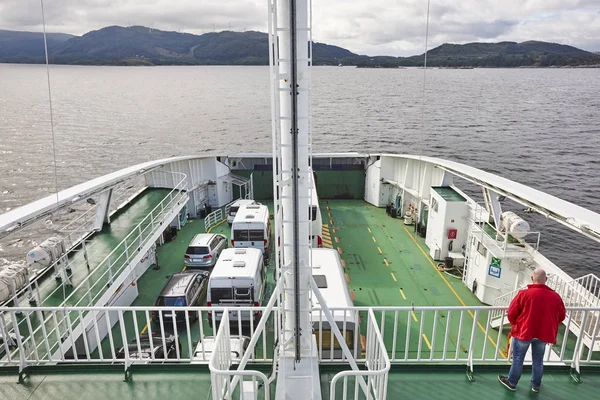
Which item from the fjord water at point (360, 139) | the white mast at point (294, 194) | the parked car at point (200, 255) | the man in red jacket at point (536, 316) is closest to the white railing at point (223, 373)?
the white mast at point (294, 194)

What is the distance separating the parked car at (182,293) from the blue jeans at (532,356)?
8.13 metres

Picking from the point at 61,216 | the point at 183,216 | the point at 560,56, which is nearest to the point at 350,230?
the point at 183,216

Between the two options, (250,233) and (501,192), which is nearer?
(501,192)

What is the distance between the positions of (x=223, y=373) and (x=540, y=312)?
3.49 meters

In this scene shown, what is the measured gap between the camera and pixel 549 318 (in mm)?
4621

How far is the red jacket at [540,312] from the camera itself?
4.57 meters

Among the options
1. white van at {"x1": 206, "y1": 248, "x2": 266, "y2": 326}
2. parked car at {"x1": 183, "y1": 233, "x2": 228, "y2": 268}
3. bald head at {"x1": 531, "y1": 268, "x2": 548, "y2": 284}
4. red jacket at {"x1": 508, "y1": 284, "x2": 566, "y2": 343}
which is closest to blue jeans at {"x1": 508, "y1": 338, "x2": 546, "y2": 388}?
red jacket at {"x1": 508, "y1": 284, "x2": 566, "y2": 343}

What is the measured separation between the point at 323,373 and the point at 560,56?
636 ft

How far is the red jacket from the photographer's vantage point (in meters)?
4.57

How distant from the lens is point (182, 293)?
1126 centimetres

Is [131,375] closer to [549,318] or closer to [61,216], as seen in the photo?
[549,318]

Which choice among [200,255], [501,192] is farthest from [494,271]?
[200,255]

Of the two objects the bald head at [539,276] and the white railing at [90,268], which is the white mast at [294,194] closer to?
the bald head at [539,276]

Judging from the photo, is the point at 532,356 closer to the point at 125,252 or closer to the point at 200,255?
the point at 125,252
